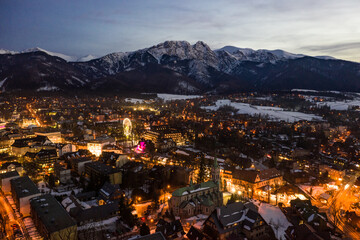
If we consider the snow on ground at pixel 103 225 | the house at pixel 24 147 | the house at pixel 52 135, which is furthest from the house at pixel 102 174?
the house at pixel 52 135

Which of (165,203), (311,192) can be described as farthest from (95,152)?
(311,192)

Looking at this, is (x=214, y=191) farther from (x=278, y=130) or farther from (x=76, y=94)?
(x=76, y=94)

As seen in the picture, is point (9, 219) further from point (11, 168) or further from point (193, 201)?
point (193, 201)

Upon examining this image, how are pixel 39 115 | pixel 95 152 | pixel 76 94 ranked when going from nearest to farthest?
pixel 95 152, pixel 39 115, pixel 76 94

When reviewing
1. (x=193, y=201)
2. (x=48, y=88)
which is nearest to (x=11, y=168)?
(x=193, y=201)

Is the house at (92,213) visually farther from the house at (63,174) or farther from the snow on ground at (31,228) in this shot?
the house at (63,174)
